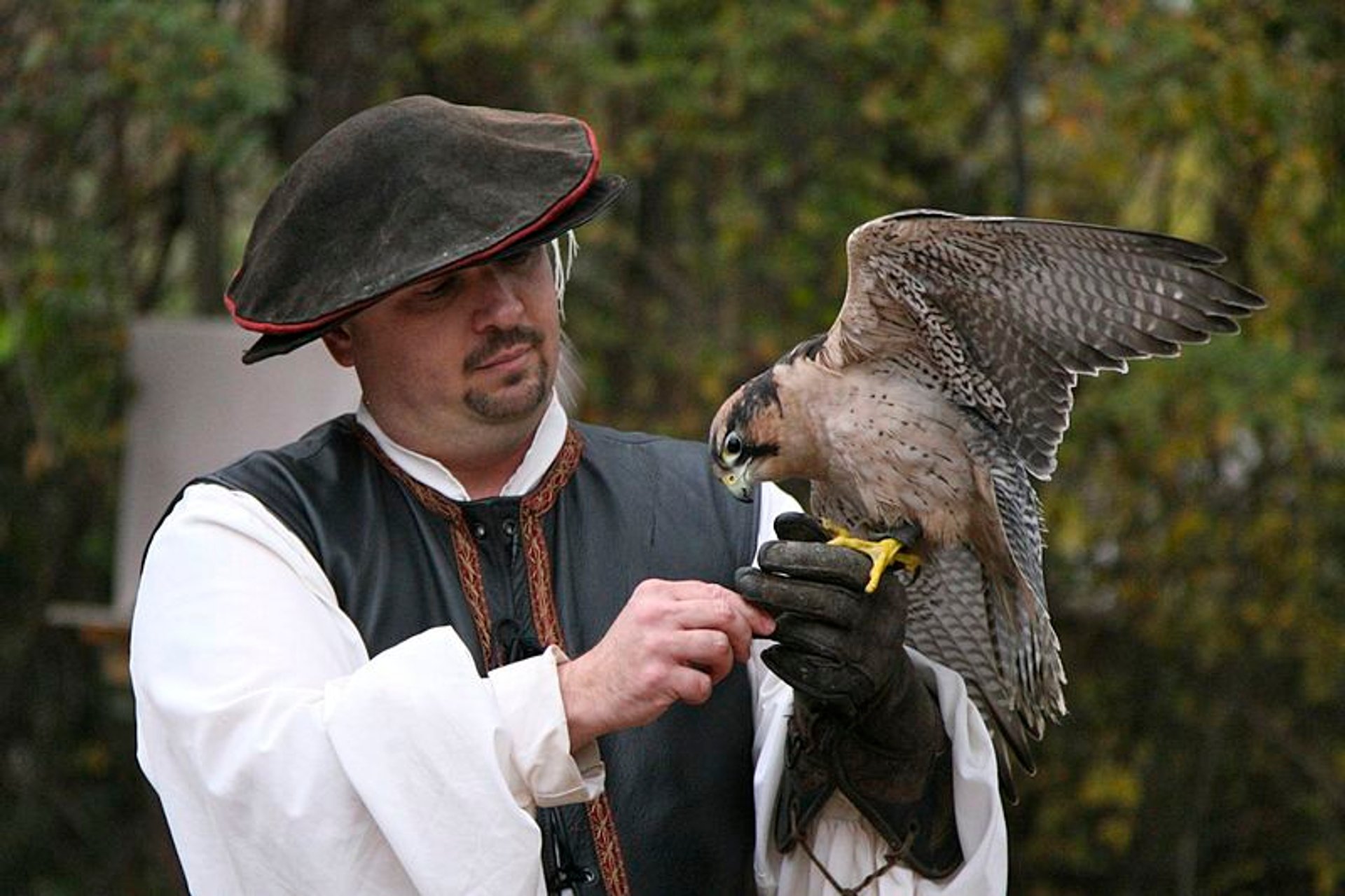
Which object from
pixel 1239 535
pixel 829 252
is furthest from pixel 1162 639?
pixel 829 252

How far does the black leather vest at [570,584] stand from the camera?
6.71ft

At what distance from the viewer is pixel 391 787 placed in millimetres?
1767

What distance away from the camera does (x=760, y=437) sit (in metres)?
2.21

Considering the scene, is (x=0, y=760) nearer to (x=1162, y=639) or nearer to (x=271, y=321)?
(x=1162, y=639)

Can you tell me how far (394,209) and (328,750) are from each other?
0.60 meters

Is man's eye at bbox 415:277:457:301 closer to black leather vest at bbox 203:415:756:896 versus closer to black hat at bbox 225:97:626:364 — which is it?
black hat at bbox 225:97:626:364

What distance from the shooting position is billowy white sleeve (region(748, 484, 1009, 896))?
209 cm

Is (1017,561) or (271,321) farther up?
(271,321)

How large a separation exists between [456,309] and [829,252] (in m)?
2.81

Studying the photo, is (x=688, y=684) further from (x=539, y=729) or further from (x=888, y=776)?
(x=888, y=776)

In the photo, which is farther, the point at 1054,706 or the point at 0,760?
the point at 0,760

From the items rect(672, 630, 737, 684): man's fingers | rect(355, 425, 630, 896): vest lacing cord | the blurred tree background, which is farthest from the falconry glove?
the blurred tree background

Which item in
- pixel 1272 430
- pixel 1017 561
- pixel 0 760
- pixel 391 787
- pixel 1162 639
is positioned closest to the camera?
pixel 391 787

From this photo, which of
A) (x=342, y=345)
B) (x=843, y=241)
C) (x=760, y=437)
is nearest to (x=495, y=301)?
(x=342, y=345)
